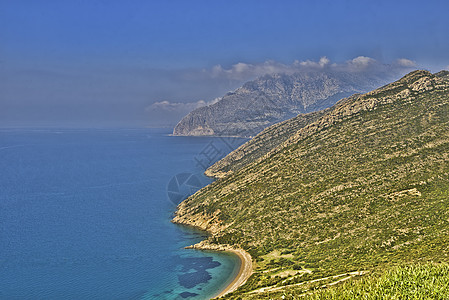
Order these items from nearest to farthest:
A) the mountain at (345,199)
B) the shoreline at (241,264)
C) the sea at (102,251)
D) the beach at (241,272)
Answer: the mountain at (345,199) < the beach at (241,272) < the shoreline at (241,264) < the sea at (102,251)

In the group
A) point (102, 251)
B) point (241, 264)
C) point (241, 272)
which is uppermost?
point (102, 251)

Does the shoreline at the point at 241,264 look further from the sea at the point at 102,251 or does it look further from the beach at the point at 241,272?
the sea at the point at 102,251

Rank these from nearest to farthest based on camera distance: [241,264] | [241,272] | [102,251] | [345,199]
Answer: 1. [241,272]
2. [241,264]
3. [345,199]
4. [102,251]

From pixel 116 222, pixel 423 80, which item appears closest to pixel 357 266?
pixel 116 222

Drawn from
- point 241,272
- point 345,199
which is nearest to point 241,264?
point 241,272

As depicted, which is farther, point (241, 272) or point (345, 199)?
point (345, 199)

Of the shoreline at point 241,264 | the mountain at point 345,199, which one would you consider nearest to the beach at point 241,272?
the shoreline at point 241,264

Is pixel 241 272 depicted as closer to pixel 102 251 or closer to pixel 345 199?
pixel 345 199
